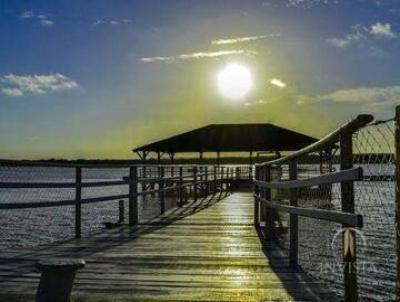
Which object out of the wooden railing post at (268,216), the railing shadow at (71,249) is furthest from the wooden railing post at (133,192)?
the wooden railing post at (268,216)

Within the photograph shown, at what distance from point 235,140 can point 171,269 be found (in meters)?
38.0

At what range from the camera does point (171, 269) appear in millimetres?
6340

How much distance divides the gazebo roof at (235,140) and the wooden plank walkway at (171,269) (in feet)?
107

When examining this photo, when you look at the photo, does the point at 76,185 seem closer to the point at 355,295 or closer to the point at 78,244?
the point at 78,244

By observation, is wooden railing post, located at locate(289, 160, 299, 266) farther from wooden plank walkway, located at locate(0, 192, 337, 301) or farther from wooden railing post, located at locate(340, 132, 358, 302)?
wooden railing post, located at locate(340, 132, 358, 302)

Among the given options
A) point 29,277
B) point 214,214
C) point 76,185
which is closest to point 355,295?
point 29,277

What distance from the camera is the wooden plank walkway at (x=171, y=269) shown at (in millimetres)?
5086

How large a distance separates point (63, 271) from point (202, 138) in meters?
41.3

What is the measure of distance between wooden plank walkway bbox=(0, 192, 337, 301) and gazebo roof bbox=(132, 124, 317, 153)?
107 feet

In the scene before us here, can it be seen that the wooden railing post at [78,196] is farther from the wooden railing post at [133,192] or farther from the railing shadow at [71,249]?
the wooden railing post at [133,192]

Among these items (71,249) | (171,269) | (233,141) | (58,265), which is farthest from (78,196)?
(233,141)

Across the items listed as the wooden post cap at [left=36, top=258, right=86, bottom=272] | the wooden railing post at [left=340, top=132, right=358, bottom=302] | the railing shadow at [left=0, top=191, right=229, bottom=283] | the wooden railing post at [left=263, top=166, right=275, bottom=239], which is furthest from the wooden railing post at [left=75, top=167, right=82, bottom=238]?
the wooden railing post at [left=340, top=132, right=358, bottom=302]

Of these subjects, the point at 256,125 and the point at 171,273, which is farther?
the point at 256,125

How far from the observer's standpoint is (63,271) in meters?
3.66
